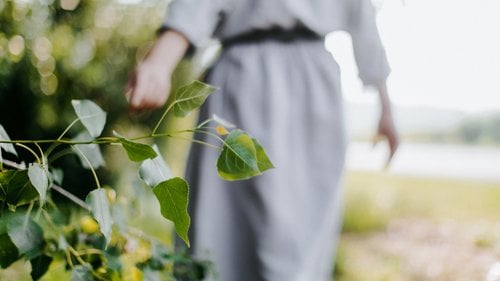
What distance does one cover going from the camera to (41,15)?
203 cm

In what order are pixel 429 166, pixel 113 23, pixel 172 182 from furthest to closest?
pixel 429 166 → pixel 113 23 → pixel 172 182

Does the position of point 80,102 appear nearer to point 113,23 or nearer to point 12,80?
point 12,80

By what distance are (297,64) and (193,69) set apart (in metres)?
2.67

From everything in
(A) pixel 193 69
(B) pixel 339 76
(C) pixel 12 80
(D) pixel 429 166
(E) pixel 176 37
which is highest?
(E) pixel 176 37

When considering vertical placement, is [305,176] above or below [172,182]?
below

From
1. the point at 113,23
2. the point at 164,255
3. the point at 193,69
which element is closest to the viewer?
the point at 164,255

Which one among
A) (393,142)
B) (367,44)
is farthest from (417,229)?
(367,44)

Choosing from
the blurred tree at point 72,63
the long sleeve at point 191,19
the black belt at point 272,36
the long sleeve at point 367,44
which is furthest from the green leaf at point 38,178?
the blurred tree at point 72,63

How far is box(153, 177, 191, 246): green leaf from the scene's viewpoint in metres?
0.67

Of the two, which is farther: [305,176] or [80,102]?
[305,176]

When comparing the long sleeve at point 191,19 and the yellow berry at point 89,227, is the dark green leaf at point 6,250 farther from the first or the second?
the long sleeve at point 191,19

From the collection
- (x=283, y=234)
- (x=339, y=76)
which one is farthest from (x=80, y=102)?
(x=339, y=76)

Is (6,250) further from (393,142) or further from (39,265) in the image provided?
(393,142)

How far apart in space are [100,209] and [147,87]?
591 millimetres
